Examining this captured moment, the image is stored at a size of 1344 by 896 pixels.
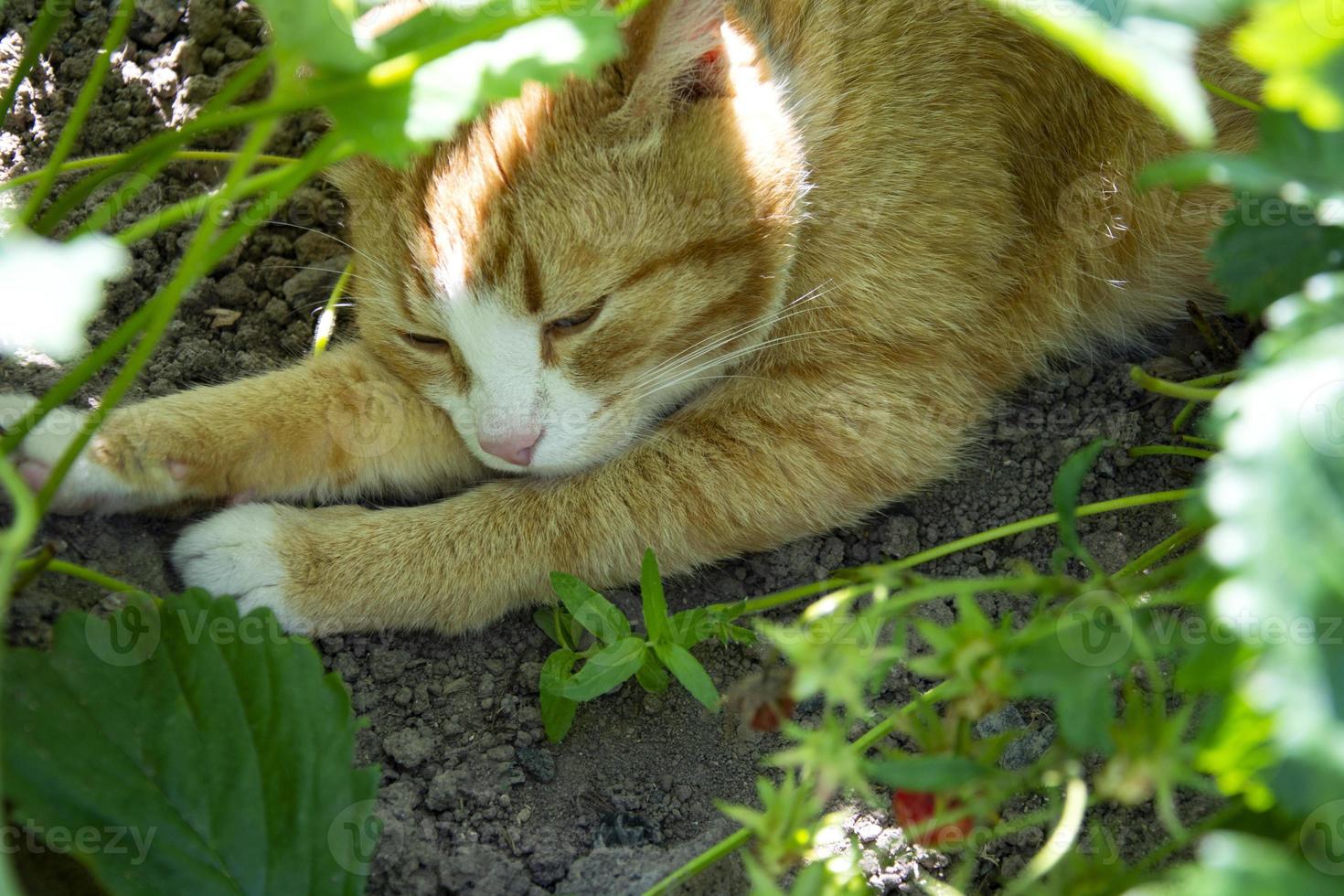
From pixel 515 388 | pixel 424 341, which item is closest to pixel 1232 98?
pixel 515 388

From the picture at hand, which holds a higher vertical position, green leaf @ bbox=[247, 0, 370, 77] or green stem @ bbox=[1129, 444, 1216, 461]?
green leaf @ bbox=[247, 0, 370, 77]

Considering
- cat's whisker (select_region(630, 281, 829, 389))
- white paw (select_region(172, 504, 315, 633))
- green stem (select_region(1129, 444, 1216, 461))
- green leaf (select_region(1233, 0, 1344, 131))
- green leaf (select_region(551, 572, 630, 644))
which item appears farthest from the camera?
cat's whisker (select_region(630, 281, 829, 389))

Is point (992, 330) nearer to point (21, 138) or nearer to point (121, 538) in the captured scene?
point (121, 538)

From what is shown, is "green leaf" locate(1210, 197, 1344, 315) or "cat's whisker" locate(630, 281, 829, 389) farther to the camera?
"cat's whisker" locate(630, 281, 829, 389)

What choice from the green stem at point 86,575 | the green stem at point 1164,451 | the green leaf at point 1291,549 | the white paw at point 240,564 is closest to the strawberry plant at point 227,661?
the green stem at point 86,575

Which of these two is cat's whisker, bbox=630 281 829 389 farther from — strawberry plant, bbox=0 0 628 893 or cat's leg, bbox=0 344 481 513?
strawberry plant, bbox=0 0 628 893

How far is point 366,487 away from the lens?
2619 millimetres

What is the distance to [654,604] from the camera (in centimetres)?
197

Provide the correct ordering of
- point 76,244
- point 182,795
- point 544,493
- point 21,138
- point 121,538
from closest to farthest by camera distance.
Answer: point 76,244
point 182,795
point 121,538
point 544,493
point 21,138

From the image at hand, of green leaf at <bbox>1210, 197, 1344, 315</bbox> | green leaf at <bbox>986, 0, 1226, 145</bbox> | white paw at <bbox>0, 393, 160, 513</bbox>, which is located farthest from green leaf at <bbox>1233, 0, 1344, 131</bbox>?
white paw at <bbox>0, 393, 160, 513</bbox>

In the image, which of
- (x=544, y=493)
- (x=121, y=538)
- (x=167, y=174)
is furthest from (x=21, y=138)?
(x=544, y=493)

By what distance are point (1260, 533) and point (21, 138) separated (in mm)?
2901

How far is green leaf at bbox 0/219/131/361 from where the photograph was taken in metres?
1.11

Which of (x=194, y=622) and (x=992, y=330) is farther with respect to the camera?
(x=992, y=330)
